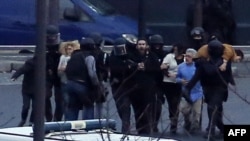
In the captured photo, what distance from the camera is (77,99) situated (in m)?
14.5

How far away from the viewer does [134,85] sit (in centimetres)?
1479

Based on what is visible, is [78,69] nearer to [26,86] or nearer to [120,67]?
[120,67]

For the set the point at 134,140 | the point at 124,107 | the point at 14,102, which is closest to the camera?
the point at 134,140

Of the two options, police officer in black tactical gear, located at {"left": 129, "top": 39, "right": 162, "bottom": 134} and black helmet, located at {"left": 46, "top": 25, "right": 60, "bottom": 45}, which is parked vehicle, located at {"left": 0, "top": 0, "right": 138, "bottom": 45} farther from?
police officer in black tactical gear, located at {"left": 129, "top": 39, "right": 162, "bottom": 134}

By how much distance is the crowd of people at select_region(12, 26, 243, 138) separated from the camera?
47.2ft

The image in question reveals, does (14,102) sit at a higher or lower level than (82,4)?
lower

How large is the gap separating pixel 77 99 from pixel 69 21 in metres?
7.02

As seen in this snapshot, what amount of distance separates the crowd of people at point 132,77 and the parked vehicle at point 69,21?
18.6 feet

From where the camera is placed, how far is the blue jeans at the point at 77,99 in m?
14.4

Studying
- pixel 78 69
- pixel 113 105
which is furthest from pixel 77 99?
pixel 113 105

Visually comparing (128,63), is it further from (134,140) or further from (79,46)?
(134,140)

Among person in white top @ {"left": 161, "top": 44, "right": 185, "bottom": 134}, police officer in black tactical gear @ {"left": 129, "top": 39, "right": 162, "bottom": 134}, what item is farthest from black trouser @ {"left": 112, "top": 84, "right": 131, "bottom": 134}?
person in white top @ {"left": 161, "top": 44, "right": 185, "bottom": 134}

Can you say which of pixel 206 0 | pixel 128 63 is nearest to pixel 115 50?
pixel 128 63

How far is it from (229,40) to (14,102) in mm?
5683
